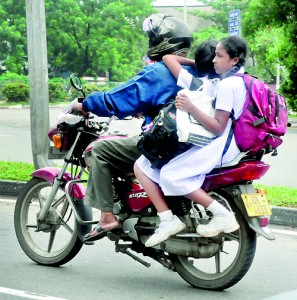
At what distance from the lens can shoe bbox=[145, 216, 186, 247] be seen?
5.04m

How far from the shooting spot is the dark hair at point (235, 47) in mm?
4945

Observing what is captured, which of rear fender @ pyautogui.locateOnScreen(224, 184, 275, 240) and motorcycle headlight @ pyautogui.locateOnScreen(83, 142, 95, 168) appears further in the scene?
motorcycle headlight @ pyautogui.locateOnScreen(83, 142, 95, 168)

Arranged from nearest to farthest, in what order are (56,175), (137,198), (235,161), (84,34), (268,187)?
(235,161)
(137,198)
(56,175)
(268,187)
(84,34)

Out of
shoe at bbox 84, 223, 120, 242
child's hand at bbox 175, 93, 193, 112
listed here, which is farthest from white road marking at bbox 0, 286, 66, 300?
child's hand at bbox 175, 93, 193, 112

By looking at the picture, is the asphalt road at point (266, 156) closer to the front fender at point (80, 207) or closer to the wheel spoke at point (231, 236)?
the front fender at point (80, 207)

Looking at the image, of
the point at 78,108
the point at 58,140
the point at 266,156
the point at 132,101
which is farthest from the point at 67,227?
the point at 266,156

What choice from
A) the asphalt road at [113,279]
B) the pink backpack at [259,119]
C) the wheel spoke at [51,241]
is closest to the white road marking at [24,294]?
the asphalt road at [113,279]

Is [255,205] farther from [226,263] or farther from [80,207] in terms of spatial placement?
[80,207]

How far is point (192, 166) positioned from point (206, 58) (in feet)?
2.29

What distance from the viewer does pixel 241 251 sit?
497cm

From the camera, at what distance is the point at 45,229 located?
19.4 feet

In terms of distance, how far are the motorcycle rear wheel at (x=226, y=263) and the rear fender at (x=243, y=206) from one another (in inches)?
1.9

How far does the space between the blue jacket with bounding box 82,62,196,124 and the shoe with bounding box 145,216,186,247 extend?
718mm

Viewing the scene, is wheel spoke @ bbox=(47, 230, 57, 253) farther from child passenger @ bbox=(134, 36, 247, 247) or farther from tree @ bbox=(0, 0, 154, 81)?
tree @ bbox=(0, 0, 154, 81)
